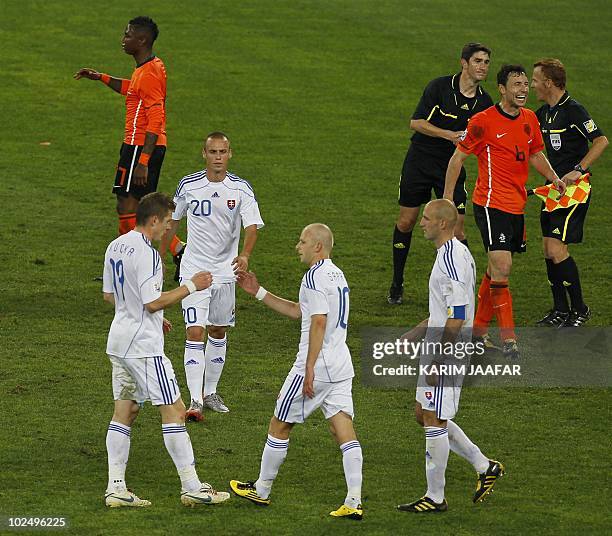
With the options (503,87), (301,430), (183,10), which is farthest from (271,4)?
(301,430)

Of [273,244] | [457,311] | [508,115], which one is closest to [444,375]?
[457,311]

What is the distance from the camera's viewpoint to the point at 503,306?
11742mm

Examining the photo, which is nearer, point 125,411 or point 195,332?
point 125,411

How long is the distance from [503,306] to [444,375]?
11.8 feet

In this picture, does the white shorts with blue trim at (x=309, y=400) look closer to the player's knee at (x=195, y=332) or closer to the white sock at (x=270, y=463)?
the white sock at (x=270, y=463)

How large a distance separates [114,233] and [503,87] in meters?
6.36

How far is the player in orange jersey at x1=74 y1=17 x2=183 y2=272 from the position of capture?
13195 millimetres

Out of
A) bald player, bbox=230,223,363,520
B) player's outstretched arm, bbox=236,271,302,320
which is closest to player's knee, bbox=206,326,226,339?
player's outstretched arm, bbox=236,271,302,320

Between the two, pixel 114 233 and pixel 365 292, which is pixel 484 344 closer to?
pixel 365 292

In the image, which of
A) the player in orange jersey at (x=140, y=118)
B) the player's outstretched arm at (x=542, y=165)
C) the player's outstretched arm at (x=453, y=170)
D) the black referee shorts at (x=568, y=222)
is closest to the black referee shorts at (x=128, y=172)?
the player in orange jersey at (x=140, y=118)

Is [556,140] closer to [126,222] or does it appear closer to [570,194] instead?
[570,194]

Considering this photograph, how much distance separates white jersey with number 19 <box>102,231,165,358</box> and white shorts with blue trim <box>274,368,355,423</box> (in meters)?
0.88

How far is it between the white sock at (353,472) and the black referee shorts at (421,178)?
18.5ft

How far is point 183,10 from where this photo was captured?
27.6 m
